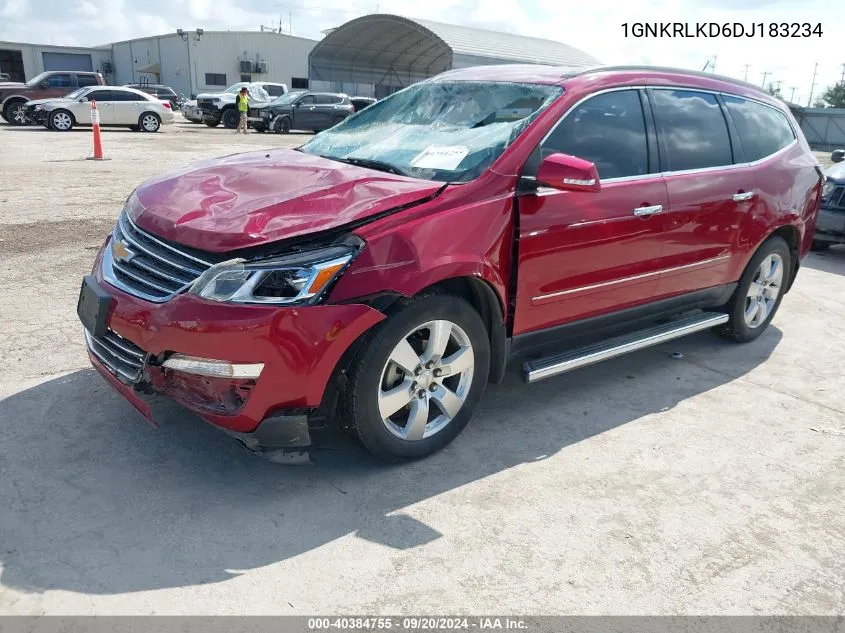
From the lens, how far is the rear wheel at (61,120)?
72.4ft

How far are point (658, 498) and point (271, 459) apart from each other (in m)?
1.75

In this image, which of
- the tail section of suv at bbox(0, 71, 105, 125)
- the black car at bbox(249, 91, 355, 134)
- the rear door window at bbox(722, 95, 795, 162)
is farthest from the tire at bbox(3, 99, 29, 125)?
the rear door window at bbox(722, 95, 795, 162)

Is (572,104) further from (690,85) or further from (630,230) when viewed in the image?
(690,85)

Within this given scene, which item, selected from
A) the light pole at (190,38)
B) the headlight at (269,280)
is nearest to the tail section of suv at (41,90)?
the headlight at (269,280)

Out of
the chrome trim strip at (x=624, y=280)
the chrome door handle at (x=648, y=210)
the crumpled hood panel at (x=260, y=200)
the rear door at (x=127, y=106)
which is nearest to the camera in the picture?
the crumpled hood panel at (x=260, y=200)

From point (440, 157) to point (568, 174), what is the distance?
682mm

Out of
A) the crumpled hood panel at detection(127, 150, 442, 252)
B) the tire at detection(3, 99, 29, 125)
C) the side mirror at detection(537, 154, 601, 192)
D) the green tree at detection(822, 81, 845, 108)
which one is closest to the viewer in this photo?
the crumpled hood panel at detection(127, 150, 442, 252)

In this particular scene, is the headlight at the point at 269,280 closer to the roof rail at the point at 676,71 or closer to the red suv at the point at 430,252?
the red suv at the point at 430,252

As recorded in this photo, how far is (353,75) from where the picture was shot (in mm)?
50781

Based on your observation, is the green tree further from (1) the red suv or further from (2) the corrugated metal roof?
(1) the red suv

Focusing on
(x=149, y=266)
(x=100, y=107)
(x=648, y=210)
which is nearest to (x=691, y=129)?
(x=648, y=210)

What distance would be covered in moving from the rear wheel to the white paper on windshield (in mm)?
22108

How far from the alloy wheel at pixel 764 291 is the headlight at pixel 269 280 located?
360 cm

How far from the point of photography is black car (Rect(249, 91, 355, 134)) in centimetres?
2586
